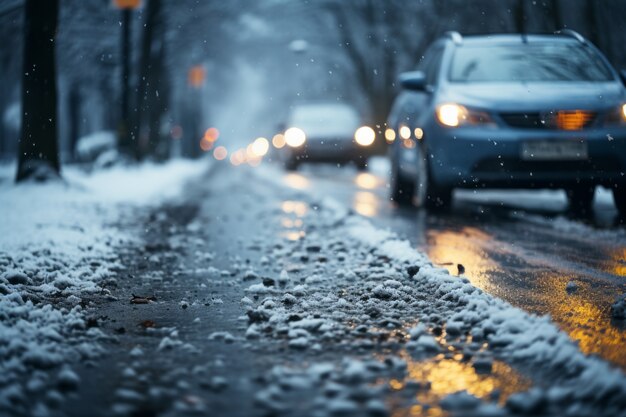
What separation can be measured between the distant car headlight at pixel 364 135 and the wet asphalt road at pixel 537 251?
9237 mm

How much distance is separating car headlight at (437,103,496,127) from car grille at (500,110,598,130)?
9.8 inches

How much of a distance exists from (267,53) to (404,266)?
1588 inches

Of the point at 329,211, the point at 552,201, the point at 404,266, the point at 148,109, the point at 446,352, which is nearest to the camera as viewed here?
the point at 446,352

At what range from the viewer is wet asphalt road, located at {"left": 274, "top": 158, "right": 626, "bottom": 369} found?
376cm

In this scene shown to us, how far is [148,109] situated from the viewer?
32219 millimetres

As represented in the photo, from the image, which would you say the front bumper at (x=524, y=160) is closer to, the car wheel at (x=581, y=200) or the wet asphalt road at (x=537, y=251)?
the wet asphalt road at (x=537, y=251)

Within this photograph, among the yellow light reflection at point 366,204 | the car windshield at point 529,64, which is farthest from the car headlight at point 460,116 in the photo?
the yellow light reflection at point 366,204

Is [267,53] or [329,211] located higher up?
[267,53]

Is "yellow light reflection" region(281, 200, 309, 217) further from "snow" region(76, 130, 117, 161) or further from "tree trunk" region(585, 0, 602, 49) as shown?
"snow" region(76, 130, 117, 161)

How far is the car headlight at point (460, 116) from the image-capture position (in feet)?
25.3

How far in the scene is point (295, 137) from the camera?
818 inches

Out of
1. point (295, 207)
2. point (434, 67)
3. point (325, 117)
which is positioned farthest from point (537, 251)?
point (325, 117)

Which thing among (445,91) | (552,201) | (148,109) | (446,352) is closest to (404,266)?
(446,352)

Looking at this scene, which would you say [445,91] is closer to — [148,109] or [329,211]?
[329,211]
